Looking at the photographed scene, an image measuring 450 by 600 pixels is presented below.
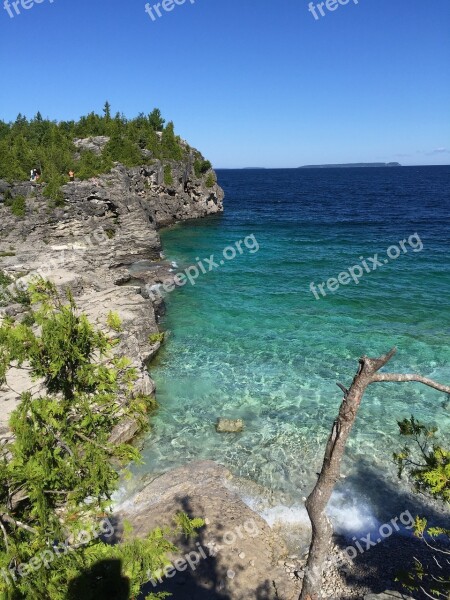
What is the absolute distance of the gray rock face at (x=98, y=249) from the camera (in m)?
26.8

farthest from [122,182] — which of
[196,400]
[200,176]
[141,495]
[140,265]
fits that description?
[141,495]

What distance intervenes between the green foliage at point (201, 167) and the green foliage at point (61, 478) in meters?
76.0

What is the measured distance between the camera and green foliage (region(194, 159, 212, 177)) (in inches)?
3167

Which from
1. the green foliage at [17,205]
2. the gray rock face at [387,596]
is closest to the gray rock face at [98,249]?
the green foliage at [17,205]

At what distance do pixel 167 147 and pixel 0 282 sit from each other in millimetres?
53833

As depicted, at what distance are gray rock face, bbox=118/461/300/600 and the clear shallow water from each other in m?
1.36

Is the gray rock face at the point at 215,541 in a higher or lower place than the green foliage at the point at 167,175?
lower

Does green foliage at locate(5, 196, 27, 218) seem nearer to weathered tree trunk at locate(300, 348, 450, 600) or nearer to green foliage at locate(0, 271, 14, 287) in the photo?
green foliage at locate(0, 271, 14, 287)

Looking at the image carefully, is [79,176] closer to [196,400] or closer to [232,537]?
[196,400]

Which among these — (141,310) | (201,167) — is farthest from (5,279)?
(201,167)

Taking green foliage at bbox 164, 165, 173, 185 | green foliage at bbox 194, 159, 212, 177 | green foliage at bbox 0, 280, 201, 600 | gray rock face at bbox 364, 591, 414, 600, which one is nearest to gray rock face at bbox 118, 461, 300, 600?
gray rock face at bbox 364, 591, 414, 600

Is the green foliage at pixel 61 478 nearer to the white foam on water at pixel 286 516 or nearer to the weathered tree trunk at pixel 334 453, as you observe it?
the weathered tree trunk at pixel 334 453

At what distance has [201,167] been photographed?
265 ft

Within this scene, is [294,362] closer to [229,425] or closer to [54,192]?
[229,425]
